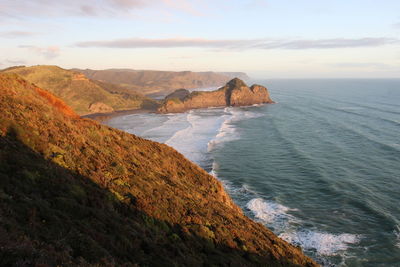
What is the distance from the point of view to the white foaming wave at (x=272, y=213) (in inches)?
1171

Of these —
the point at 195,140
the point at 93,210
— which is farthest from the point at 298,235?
the point at 195,140

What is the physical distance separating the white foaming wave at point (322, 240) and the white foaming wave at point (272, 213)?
5.82ft

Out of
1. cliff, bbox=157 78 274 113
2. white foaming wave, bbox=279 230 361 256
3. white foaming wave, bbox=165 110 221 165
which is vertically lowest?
white foaming wave, bbox=279 230 361 256

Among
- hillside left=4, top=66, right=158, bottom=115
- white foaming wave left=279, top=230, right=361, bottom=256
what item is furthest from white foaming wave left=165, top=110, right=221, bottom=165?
hillside left=4, top=66, right=158, bottom=115

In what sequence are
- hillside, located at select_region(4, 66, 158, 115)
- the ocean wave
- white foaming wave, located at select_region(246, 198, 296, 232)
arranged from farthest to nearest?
hillside, located at select_region(4, 66, 158, 115) → white foaming wave, located at select_region(246, 198, 296, 232) → the ocean wave

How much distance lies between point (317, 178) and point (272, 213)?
14.7 metres

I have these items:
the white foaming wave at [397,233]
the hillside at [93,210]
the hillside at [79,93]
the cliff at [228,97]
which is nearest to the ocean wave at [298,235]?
the white foaming wave at [397,233]

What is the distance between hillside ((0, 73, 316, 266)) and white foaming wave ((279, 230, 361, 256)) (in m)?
7.11

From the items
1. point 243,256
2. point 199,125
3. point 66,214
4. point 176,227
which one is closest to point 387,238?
point 243,256

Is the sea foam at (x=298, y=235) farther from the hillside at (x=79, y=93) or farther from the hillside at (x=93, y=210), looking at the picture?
the hillside at (x=79, y=93)

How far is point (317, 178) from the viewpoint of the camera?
42.9m

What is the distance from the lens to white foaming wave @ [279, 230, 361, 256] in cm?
2531

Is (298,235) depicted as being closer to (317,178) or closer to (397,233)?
(397,233)

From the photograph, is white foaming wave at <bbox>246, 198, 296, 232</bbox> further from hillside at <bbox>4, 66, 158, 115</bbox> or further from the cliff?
hillside at <bbox>4, 66, 158, 115</bbox>
